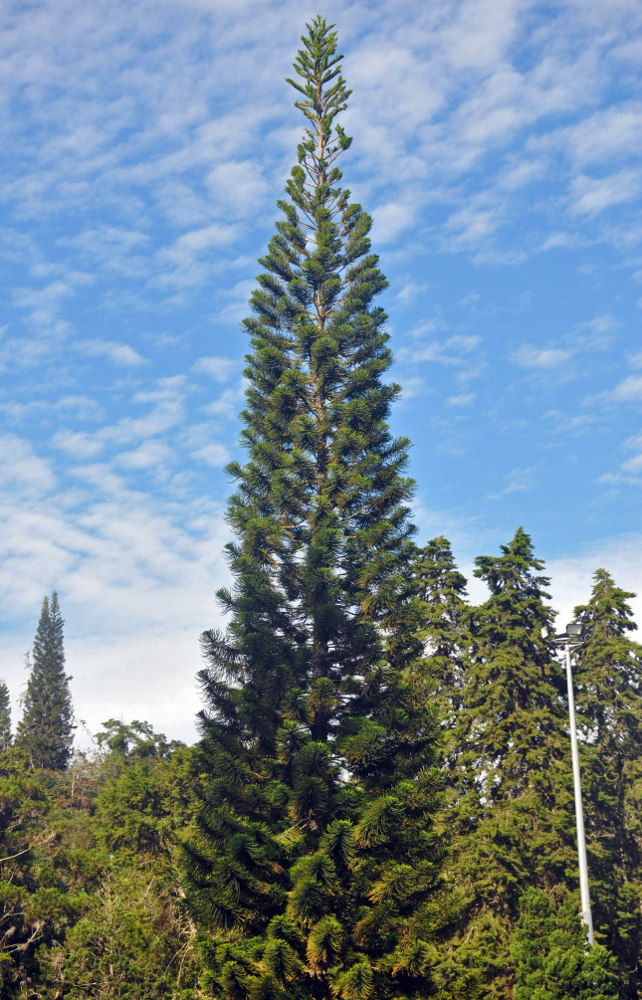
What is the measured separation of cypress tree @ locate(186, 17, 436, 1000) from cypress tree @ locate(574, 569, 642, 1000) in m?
11.5

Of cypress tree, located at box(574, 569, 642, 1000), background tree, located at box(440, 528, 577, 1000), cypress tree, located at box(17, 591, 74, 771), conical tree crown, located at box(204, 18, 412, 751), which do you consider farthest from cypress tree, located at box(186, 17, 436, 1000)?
cypress tree, located at box(17, 591, 74, 771)

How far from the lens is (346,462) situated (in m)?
19.2

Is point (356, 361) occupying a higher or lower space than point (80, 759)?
higher

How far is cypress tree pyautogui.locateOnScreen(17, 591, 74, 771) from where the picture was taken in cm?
6129

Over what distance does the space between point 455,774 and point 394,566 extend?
35.9 feet

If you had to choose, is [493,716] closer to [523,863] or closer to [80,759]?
[523,863]

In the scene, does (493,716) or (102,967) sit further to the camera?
(493,716)

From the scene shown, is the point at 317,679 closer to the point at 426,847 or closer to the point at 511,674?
the point at 426,847

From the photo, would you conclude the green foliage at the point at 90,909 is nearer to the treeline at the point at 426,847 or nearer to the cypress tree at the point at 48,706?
the treeline at the point at 426,847

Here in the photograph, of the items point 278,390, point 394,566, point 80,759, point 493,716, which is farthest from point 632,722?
point 80,759

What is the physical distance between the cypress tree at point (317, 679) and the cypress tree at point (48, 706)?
44.7 m

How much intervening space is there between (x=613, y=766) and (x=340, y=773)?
14.5 meters

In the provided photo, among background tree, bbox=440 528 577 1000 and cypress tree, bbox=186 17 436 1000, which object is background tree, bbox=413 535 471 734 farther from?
cypress tree, bbox=186 17 436 1000

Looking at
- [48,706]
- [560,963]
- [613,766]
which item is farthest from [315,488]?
[48,706]
